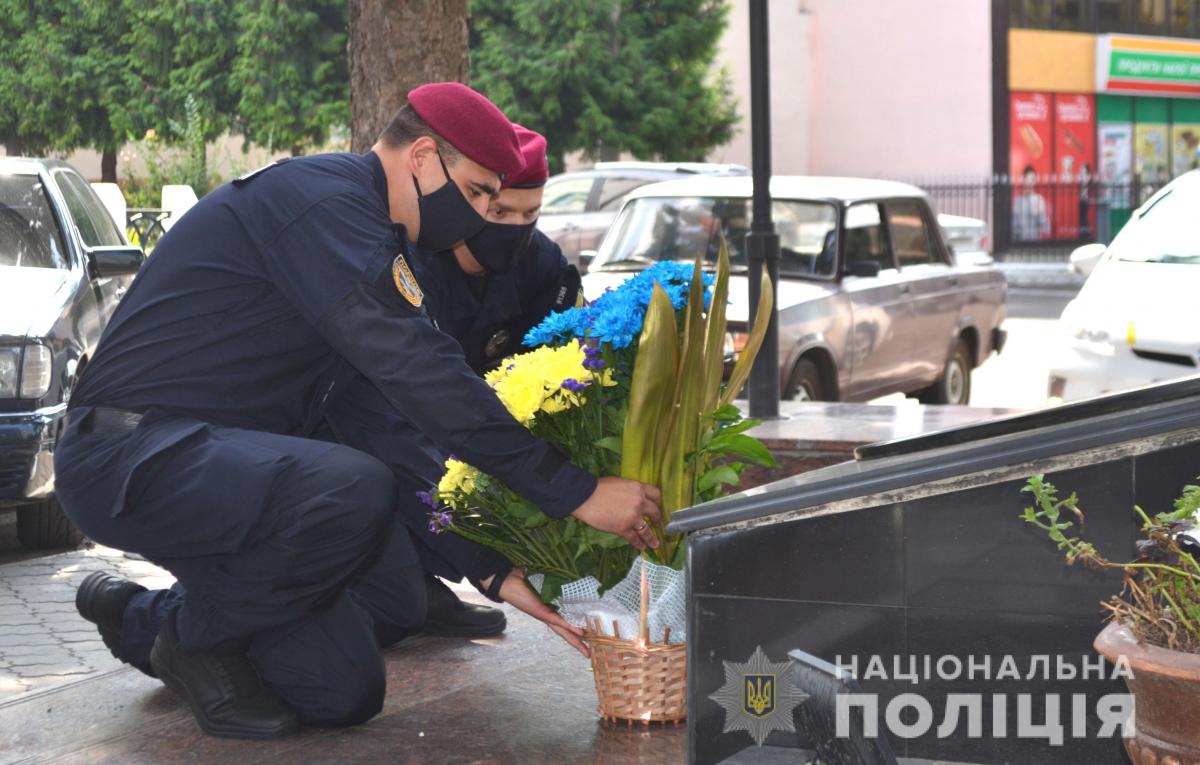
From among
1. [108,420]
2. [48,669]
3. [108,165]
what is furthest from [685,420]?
[108,165]

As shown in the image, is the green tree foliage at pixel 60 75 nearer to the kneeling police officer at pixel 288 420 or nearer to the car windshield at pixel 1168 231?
the car windshield at pixel 1168 231

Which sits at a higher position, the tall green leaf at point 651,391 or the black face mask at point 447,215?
the black face mask at point 447,215

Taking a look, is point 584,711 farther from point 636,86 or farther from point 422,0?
point 636,86

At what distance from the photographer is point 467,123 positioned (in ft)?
12.2

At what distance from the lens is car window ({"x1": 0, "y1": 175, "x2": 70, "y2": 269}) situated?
287 inches

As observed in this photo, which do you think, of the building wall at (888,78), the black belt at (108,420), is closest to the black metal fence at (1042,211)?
the building wall at (888,78)

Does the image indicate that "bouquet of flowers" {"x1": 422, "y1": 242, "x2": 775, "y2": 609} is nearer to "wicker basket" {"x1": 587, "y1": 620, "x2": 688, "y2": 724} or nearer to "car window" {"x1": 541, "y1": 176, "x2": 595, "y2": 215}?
"wicker basket" {"x1": 587, "y1": 620, "x2": 688, "y2": 724}

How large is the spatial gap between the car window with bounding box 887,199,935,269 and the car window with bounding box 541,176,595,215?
6160mm

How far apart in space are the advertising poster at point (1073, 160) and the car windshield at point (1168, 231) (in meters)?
25.6

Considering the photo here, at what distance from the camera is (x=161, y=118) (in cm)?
2675

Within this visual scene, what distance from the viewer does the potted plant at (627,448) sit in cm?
361

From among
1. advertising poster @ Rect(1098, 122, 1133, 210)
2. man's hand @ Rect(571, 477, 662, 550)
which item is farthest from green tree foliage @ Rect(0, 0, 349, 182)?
man's hand @ Rect(571, 477, 662, 550)

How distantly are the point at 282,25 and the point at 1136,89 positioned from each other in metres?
19.3

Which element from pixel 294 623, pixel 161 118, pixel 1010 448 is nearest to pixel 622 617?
pixel 294 623
